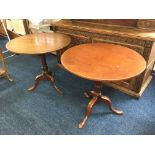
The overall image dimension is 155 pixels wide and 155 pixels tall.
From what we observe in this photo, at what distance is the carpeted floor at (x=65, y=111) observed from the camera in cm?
157

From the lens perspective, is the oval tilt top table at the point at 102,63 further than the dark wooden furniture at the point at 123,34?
No

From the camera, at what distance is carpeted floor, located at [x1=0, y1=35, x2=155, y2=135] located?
1.57 m

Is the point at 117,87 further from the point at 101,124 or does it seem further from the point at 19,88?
the point at 19,88

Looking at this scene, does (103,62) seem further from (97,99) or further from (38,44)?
(38,44)

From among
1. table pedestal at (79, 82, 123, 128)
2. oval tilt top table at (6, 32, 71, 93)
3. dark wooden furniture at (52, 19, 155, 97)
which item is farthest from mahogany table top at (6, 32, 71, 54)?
table pedestal at (79, 82, 123, 128)

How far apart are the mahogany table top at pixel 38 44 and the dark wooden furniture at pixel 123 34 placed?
229mm

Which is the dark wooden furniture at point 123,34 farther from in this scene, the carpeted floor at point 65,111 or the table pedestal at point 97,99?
the table pedestal at point 97,99

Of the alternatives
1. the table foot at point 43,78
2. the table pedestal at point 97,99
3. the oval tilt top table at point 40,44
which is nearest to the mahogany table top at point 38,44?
the oval tilt top table at point 40,44

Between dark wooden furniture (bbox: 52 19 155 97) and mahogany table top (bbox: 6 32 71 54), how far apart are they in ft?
0.75

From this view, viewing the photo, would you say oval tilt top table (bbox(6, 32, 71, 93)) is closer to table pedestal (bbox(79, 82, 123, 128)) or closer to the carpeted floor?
the carpeted floor
